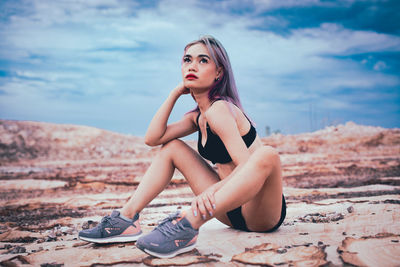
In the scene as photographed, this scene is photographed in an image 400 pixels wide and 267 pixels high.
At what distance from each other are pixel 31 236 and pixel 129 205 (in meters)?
1.33

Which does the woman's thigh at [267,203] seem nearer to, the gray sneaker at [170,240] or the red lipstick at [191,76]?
the gray sneaker at [170,240]

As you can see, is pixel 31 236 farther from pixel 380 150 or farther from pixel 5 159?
pixel 5 159

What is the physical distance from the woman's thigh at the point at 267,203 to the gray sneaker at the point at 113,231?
2.79ft

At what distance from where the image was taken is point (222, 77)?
262 centimetres

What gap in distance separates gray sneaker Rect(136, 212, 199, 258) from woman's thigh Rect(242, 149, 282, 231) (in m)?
0.51

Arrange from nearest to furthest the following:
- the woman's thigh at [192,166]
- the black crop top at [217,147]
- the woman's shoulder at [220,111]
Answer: the woman's shoulder at [220,111] < the black crop top at [217,147] < the woman's thigh at [192,166]

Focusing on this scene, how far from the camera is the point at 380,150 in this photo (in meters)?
15.5

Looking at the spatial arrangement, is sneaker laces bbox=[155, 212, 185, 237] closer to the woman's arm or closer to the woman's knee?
the woman's knee

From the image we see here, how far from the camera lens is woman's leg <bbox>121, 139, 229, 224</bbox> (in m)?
2.67

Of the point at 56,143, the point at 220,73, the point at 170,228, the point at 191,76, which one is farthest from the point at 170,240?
the point at 56,143

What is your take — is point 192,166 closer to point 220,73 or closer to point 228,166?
point 228,166

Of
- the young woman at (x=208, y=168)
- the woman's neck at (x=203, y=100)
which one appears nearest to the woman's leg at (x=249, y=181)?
the young woman at (x=208, y=168)

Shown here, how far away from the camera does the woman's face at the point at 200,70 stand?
2.53m

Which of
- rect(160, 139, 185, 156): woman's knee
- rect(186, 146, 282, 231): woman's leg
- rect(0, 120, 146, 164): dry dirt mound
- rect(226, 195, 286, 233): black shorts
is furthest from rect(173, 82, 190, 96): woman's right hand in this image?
rect(0, 120, 146, 164): dry dirt mound
